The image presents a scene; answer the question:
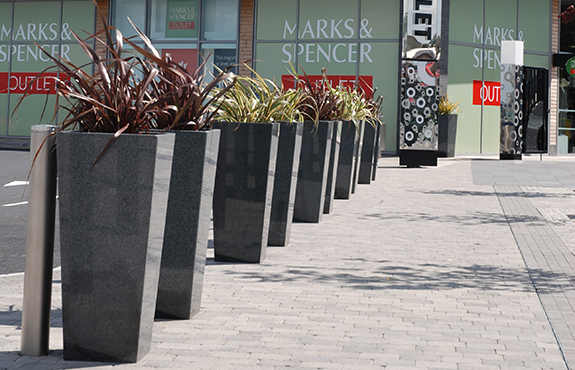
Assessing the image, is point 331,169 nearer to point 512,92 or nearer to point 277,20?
point 512,92

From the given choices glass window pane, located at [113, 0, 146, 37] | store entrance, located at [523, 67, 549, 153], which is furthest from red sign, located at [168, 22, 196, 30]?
store entrance, located at [523, 67, 549, 153]

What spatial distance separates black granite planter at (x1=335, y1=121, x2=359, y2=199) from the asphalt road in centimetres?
443

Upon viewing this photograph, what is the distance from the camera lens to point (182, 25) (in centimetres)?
2522

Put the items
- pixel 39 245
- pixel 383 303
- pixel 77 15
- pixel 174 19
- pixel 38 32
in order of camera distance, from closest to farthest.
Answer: pixel 39 245 < pixel 383 303 < pixel 174 19 < pixel 77 15 < pixel 38 32

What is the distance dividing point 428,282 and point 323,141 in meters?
3.22

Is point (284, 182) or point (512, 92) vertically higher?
point (512, 92)

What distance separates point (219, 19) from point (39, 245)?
21758 mm

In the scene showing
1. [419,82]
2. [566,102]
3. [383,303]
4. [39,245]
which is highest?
[566,102]

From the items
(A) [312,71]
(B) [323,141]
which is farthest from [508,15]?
(B) [323,141]

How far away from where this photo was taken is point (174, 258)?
15.2 feet

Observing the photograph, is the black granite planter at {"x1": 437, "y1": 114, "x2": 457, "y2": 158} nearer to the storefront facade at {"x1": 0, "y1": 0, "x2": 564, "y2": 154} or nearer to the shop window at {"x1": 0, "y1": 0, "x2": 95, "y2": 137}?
the storefront facade at {"x1": 0, "y1": 0, "x2": 564, "y2": 154}

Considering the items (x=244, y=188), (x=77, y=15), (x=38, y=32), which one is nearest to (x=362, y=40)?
(x=77, y=15)

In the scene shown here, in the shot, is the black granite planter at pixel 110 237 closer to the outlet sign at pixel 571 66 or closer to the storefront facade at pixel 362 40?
the storefront facade at pixel 362 40

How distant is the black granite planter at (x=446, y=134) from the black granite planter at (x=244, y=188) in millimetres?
17489
